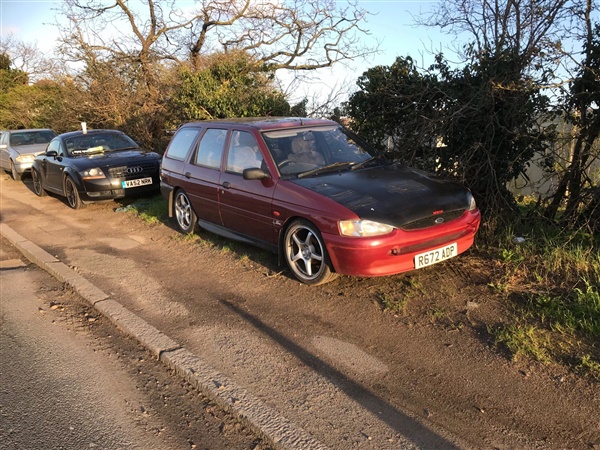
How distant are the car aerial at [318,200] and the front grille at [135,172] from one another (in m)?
3.10

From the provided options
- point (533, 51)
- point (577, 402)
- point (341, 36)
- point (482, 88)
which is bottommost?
point (577, 402)

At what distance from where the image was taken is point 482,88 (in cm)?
570

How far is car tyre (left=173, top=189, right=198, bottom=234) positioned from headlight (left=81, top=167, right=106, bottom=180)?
282cm

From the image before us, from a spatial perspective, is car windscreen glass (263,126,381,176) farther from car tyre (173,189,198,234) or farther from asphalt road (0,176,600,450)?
car tyre (173,189,198,234)

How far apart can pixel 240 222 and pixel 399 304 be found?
7.46ft

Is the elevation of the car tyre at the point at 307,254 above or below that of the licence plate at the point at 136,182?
below

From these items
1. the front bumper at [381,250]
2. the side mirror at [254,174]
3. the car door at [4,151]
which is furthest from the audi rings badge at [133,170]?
the car door at [4,151]

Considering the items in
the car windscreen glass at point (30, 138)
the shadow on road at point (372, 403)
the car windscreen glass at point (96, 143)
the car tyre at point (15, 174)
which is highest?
the car windscreen glass at point (30, 138)

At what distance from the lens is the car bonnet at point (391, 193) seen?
4.31 m

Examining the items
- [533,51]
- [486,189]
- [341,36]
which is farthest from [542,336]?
[341,36]

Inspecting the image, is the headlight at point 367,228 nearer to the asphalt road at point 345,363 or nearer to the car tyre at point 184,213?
the asphalt road at point 345,363

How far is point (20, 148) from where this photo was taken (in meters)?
14.8

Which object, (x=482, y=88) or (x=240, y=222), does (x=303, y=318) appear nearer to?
(x=240, y=222)

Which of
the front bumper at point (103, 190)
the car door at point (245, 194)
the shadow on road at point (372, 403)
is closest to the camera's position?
the shadow on road at point (372, 403)
